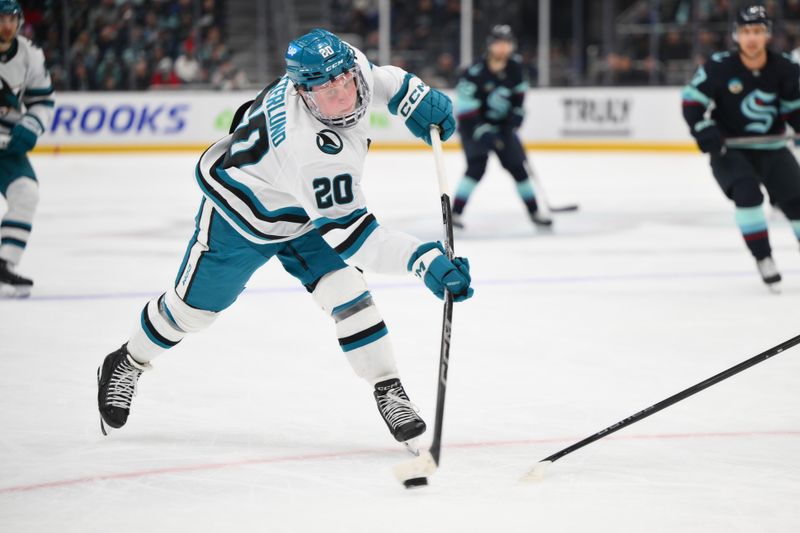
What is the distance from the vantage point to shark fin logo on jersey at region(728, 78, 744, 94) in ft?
→ 14.9

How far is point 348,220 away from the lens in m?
2.30

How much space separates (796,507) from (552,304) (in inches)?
88.8

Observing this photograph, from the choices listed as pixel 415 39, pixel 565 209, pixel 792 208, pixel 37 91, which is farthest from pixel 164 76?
pixel 792 208

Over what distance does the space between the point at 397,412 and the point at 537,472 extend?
359 mm

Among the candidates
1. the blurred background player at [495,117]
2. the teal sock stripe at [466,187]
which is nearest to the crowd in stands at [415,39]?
the blurred background player at [495,117]

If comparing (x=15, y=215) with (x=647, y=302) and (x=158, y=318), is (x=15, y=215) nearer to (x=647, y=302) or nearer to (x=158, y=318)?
(x=158, y=318)

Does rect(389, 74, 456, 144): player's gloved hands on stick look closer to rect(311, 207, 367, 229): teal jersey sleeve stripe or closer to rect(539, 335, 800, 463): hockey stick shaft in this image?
rect(311, 207, 367, 229): teal jersey sleeve stripe

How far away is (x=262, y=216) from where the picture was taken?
250 centimetres

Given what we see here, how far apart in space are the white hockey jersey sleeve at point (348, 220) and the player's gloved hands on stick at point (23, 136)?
94.8 inches

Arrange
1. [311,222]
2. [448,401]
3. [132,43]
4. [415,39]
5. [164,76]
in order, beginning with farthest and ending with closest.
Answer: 1. [415,39]
2. [132,43]
3. [164,76]
4. [448,401]
5. [311,222]

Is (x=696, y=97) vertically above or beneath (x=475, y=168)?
above

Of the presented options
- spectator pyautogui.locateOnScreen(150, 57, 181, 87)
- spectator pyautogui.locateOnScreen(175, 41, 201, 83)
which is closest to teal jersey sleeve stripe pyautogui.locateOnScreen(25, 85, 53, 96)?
spectator pyautogui.locateOnScreen(150, 57, 181, 87)

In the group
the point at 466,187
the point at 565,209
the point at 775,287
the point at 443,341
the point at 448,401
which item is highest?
the point at 443,341

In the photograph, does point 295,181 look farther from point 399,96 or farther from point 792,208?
point 792,208
